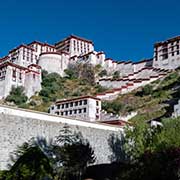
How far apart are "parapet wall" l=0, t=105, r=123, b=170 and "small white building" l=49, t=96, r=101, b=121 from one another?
68.0 ft

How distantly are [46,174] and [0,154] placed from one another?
22.7ft

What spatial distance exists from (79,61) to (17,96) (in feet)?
64.2

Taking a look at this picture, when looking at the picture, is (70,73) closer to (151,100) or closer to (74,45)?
(74,45)

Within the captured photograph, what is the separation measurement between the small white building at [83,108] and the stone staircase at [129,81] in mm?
7905

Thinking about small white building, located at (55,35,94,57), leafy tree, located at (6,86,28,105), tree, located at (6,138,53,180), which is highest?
small white building, located at (55,35,94,57)

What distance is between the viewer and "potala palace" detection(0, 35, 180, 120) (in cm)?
5455

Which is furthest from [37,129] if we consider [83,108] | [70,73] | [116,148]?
[70,73]

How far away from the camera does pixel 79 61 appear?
7069cm

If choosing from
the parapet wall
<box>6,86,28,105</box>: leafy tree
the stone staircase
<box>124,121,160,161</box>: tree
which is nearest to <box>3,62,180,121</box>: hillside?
<box>6,86,28,105</box>: leafy tree

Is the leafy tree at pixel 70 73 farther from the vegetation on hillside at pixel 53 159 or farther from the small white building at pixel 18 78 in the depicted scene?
the vegetation on hillside at pixel 53 159

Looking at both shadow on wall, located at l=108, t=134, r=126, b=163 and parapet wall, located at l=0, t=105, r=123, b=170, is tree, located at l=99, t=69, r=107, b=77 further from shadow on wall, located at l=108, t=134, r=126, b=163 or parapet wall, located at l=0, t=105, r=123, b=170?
parapet wall, located at l=0, t=105, r=123, b=170

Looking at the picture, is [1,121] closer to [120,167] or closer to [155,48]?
Answer: [120,167]

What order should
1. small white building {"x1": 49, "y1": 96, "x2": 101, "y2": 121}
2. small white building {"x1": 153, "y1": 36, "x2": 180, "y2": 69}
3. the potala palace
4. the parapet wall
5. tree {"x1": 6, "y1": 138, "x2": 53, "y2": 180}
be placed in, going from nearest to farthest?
tree {"x1": 6, "y1": 138, "x2": 53, "y2": 180} → the parapet wall → small white building {"x1": 49, "y1": 96, "x2": 101, "y2": 121} → the potala palace → small white building {"x1": 153, "y1": 36, "x2": 180, "y2": 69}

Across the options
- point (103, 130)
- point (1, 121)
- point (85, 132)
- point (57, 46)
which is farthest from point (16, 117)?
point (57, 46)
